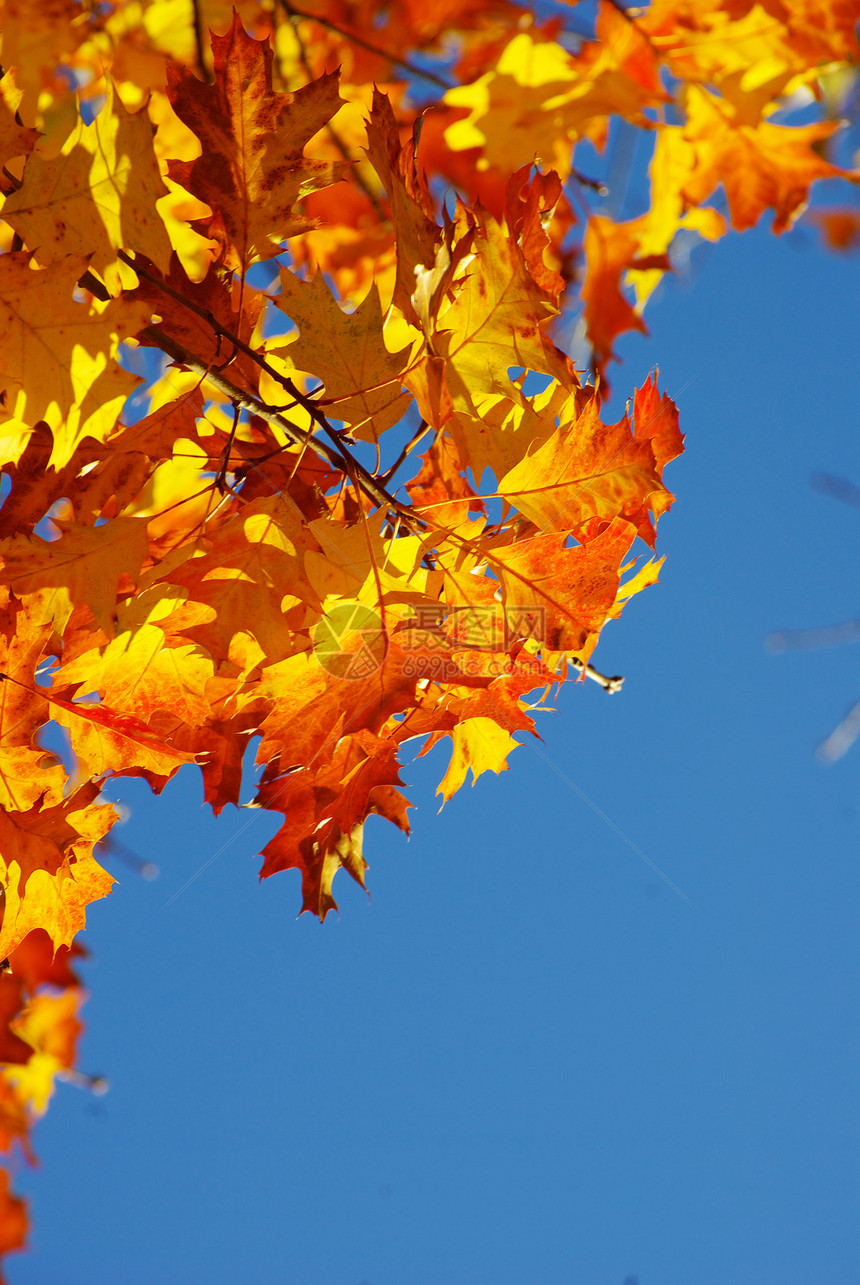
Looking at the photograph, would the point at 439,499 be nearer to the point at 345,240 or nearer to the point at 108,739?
the point at 108,739

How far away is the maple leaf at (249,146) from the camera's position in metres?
0.69

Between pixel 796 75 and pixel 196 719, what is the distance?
1404 mm

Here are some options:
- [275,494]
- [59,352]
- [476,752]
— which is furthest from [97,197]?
[476,752]

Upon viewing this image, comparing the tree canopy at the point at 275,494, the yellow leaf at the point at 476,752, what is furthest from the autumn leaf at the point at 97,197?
the yellow leaf at the point at 476,752

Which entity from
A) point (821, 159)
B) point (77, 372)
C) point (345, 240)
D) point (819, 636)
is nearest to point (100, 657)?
point (77, 372)

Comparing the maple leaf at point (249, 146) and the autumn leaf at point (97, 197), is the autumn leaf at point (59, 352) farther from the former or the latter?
the maple leaf at point (249, 146)

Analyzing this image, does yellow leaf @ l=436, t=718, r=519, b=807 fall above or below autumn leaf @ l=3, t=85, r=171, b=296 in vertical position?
below

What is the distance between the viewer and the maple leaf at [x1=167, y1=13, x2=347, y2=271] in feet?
2.25

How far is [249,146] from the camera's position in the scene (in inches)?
28.0

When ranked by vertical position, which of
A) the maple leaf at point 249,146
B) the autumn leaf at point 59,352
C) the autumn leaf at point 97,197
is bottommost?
the autumn leaf at point 59,352

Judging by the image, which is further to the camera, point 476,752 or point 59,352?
point 476,752

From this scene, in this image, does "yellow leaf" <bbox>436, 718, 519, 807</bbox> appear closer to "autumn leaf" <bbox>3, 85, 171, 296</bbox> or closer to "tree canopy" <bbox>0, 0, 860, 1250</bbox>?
"tree canopy" <bbox>0, 0, 860, 1250</bbox>

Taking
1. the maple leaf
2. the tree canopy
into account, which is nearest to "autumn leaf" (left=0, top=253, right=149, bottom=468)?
the tree canopy

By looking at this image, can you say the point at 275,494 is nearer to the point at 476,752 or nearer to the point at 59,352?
the point at 59,352
